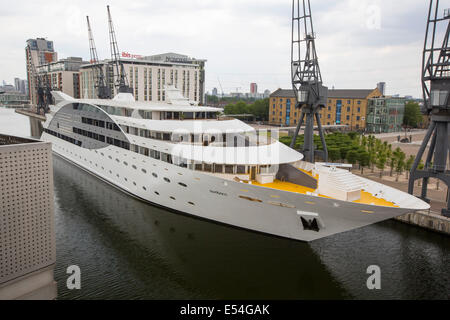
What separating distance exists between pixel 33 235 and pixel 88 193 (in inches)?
591

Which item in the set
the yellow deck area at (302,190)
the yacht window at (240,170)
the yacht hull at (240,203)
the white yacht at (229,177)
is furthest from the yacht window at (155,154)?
the yellow deck area at (302,190)

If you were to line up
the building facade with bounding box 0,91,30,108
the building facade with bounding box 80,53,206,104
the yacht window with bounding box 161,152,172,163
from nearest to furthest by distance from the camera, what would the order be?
the yacht window with bounding box 161,152,172,163, the building facade with bounding box 80,53,206,104, the building facade with bounding box 0,91,30,108

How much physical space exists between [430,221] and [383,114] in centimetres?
4797

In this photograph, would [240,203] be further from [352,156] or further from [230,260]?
[352,156]

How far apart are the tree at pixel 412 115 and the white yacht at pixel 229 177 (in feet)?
212

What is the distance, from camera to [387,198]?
1448 cm

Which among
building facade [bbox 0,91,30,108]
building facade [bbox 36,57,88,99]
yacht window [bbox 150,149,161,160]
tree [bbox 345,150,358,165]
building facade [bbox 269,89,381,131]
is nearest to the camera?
yacht window [bbox 150,149,161,160]

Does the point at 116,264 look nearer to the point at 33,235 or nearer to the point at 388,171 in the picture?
the point at 33,235

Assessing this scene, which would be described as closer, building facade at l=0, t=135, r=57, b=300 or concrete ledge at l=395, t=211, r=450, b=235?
building facade at l=0, t=135, r=57, b=300

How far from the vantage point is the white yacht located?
14.0 m

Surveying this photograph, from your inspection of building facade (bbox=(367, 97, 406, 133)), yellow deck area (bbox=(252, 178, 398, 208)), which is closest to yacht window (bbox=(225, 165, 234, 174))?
yellow deck area (bbox=(252, 178, 398, 208))

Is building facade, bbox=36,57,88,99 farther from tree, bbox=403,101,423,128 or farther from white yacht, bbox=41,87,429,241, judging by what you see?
white yacht, bbox=41,87,429,241

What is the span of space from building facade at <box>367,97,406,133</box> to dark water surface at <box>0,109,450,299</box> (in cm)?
4669

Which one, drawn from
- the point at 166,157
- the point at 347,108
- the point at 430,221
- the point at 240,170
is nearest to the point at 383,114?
the point at 347,108
